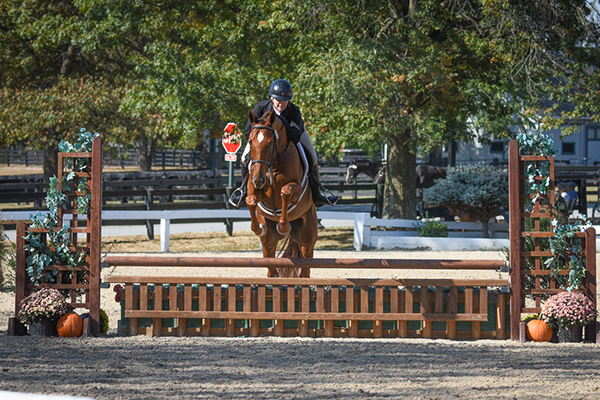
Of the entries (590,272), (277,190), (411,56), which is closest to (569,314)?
(590,272)

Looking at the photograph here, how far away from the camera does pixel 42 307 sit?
5.91 metres

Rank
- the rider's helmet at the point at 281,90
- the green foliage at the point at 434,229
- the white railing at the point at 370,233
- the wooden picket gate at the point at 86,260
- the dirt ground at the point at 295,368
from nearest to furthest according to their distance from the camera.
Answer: the dirt ground at the point at 295,368
the wooden picket gate at the point at 86,260
the rider's helmet at the point at 281,90
the white railing at the point at 370,233
the green foliage at the point at 434,229

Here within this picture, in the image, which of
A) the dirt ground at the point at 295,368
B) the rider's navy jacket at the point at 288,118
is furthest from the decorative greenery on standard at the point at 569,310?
the rider's navy jacket at the point at 288,118

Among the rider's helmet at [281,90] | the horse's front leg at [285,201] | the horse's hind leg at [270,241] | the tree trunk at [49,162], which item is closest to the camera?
the horse's front leg at [285,201]

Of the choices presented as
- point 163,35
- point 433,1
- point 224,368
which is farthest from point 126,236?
point 224,368

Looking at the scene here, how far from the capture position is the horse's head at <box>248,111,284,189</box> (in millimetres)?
5961

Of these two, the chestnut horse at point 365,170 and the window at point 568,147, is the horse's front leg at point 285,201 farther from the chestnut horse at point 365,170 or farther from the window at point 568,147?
the window at point 568,147

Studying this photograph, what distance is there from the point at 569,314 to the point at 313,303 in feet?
7.46

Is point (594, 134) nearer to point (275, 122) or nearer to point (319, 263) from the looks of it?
point (275, 122)

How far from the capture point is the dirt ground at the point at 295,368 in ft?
14.1

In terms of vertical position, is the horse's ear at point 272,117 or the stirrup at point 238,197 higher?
the horse's ear at point 272,117

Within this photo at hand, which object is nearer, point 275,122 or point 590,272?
point 590,272

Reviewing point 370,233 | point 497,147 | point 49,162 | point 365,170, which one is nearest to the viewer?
point 370,233

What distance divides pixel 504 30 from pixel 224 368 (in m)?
9.33
